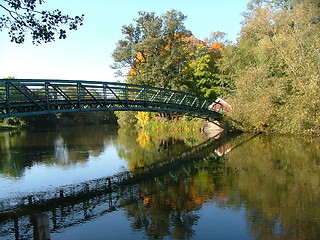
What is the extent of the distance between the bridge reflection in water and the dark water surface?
0.11 feet

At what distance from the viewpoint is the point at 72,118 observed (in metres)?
74.4

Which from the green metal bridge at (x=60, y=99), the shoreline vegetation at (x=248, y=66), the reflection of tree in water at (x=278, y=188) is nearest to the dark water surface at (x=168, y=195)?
the reflection of tree in water at (x=278, y=188)

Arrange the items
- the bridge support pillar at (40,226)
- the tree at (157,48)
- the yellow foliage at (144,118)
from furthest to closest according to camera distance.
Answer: the yellow foliage at (144,118)
the tree at (157,48)
the bridge support pillar at (40,226)

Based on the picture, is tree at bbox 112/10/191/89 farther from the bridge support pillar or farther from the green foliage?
the bridge support pillar

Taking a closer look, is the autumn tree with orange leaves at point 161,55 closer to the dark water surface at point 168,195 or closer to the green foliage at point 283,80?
the green foliage at point 283,80

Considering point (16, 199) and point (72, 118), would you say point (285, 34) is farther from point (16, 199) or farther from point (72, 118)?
point (72, 118)

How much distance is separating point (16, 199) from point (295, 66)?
24.9 m

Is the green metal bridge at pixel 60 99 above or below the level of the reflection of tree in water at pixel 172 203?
above

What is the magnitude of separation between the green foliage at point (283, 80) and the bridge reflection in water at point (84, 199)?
1245cm

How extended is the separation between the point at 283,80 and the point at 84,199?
78.4 feet

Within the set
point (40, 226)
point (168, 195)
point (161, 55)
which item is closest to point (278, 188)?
point (168, 195)

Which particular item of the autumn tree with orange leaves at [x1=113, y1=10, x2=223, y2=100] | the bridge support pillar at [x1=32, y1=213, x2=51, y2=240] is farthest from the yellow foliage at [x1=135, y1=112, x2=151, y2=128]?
the bridge support pillar at [x1=32, y1=213, x2=51, y2=240]

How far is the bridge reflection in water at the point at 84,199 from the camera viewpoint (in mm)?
10195

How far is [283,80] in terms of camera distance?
99.5 ft
